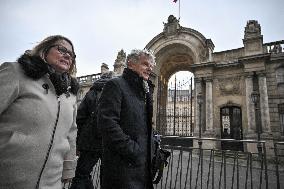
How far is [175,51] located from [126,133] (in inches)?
636

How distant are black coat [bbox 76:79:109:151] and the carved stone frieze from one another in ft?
41.6

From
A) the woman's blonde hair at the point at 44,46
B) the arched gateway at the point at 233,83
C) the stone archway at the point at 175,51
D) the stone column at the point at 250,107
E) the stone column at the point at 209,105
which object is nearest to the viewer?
the woman's blonde hair at the point at 44,46

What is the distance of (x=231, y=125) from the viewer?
14320 millimetres

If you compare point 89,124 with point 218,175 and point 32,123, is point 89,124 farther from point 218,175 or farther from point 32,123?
point 218,175

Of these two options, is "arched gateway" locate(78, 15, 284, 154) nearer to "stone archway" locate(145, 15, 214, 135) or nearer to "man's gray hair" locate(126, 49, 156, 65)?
"stone archway" locate(145, 15, 214, 135)

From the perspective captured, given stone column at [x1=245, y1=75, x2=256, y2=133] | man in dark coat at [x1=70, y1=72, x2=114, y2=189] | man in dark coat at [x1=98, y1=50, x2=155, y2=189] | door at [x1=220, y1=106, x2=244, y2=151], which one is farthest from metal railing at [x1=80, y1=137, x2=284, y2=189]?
man in dark coat at [x1=98, y1=50, x2=155, y2=189]

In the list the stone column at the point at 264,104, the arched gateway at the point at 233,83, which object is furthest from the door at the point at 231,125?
the stone column at the point at 264,104

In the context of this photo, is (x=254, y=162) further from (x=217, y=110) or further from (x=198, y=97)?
(x=198, y=97)

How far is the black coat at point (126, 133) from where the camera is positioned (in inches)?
94.5

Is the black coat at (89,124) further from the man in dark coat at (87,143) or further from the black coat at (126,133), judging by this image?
the black coat at (126,133)

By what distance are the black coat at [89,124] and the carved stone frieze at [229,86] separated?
41.6 ft

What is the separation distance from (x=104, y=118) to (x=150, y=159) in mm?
763

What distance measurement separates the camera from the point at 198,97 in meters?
14.7

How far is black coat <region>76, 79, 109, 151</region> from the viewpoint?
332 centimetres
